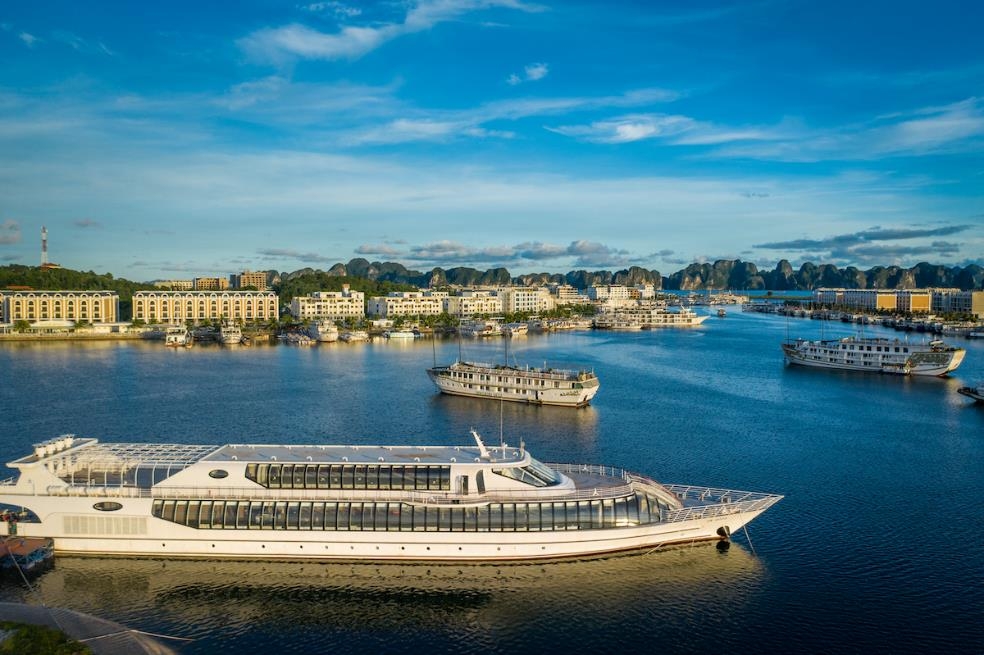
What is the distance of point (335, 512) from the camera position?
16.2 meters

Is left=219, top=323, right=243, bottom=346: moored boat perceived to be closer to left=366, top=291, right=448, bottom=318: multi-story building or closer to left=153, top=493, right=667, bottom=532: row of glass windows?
left=366, top=291, right=448, bottom=318: multi-story building

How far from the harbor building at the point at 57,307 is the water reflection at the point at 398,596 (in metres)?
85.0

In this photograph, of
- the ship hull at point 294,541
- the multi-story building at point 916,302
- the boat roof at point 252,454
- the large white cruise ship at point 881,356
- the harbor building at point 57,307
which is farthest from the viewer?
the multi-story building at point 916,302

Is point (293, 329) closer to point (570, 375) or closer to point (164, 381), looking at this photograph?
point (164, 381)

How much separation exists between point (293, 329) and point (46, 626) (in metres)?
85.9

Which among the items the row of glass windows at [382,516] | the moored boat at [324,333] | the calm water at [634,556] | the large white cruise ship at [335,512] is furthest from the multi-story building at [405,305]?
the row of glass windows at [382,516]

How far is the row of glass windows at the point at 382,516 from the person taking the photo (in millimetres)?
16016

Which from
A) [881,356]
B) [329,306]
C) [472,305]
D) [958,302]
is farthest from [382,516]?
[958,302]

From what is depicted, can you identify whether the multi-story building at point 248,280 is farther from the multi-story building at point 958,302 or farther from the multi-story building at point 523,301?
the multi-story building at point 958,302

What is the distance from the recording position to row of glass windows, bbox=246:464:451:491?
54.3 feet

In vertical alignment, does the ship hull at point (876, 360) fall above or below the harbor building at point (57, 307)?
below

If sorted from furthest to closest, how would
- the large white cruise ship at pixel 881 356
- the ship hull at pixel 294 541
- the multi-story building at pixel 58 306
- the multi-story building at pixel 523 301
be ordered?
the multi-story building at pixel 523 301
the multi-story building at pixel 58 306
the large white cruise ship at pixel 881 356
the ship hull at pixel 294 541

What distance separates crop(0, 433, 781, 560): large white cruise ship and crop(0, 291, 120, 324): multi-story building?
85.5 metres

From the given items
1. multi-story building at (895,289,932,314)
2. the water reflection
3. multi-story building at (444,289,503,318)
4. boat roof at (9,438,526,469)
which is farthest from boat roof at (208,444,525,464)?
multi-story building at (895,289,932,314)
